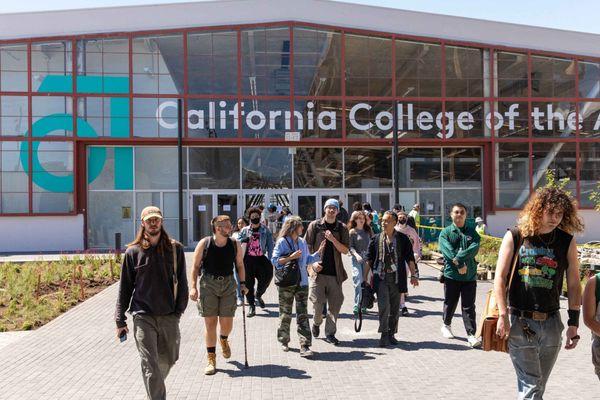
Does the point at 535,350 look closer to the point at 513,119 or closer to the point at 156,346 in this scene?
the point at 156,346

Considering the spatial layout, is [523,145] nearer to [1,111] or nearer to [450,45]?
[450,45]

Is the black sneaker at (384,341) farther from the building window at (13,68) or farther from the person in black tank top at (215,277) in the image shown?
the building window at (13,68)

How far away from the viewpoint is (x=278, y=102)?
2384cm

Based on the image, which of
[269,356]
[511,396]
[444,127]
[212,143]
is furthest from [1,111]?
[511,396]

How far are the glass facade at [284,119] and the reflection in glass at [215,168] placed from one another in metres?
0.06

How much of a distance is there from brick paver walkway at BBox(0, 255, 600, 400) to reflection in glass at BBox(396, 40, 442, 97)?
1685cm

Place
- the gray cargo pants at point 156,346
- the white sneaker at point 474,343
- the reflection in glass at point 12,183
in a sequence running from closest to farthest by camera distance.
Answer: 1. the gray cargo pants at point 156,346
2. the white sneaker at point 474,343
3. the reflection in glass at point 12,183

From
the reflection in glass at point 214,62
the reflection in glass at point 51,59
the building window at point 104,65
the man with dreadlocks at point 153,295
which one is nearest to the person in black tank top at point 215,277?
the man with dreadlocks at point 153,295

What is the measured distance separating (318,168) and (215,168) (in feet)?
14.3

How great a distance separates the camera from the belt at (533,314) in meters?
4.02

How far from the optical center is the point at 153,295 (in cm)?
491

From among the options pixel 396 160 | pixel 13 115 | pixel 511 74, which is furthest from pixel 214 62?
pixel 511 74

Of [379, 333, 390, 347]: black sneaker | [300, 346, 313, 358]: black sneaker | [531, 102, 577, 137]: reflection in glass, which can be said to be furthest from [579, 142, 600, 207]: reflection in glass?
[300, 346, 313, 358]: black sneaker

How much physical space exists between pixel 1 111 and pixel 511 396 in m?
22.9
